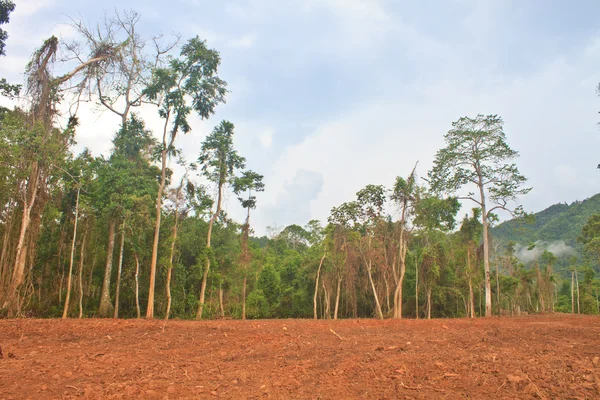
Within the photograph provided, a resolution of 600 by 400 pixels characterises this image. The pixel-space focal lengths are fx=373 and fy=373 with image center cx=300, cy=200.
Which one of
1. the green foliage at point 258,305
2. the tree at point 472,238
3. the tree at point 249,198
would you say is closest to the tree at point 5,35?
the tree at point 249,198

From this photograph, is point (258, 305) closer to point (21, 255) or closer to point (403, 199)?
point (403, 199)

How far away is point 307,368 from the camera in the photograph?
5.70m

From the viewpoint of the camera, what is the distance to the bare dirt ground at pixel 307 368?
14.3 ft

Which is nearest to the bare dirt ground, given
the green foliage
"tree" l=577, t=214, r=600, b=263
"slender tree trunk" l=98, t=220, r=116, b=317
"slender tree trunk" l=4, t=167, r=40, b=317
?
"slender tree trunk" l=4, t=167, r=40, b=317

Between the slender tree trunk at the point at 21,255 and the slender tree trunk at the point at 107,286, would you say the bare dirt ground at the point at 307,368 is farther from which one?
the slender tree trunk at the point at 107,286

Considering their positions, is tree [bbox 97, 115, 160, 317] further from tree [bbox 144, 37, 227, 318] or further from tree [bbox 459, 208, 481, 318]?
tree [bbox 459, 208, 481, 318]

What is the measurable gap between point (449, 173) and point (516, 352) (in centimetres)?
1711

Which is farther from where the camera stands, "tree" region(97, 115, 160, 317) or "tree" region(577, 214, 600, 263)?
"tree" region(577, 214, 600, 263)

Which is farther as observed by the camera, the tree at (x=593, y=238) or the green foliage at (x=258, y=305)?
the green foliage at (x=258, y=305)

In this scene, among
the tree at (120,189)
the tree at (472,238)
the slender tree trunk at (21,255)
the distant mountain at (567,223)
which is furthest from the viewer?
the distant mountain at (567,223)

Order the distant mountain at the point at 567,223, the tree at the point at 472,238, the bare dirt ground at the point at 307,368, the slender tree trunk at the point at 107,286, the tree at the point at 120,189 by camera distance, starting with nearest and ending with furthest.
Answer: the bare dirt ground at the point at 307,368 < the tree at the point at 120,189 < the slender tree trunk at the point at 107,286 < the tree at the point at 472,238 < the distant mountain at the point at 567,223

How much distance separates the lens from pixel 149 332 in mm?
11148

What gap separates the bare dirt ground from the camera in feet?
14.3

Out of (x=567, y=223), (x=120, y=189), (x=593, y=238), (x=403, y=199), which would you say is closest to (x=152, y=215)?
(x=120, y=189)
